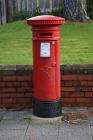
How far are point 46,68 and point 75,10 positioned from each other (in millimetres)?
7746

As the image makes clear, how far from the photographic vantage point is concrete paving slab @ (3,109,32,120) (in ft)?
24.5

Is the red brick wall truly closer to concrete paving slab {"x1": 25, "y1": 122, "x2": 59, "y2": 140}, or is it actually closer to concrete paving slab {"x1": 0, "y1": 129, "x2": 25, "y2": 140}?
concrete paving slab {"x1": 25, "y1": 122, "x2": 59, "y2": 140}

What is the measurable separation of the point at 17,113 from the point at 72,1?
291 inches

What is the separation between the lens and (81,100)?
7.87 metres

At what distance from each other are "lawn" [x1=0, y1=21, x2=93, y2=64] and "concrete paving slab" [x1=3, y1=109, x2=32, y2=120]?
1.35 metres

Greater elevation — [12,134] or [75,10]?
[75,10]

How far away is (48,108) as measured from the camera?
722 centimetres

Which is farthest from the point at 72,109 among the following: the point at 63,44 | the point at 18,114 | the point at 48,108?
the point at 63,44

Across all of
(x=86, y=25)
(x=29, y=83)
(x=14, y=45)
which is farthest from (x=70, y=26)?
(x=29, y=83)

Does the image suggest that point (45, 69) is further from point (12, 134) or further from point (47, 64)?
point (12, 134)

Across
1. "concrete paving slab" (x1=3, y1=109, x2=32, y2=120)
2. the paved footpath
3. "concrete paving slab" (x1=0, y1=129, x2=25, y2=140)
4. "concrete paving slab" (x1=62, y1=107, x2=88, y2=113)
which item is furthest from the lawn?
"concrete paving slab" (x1=0, y1=129, x2=25, y2=140)

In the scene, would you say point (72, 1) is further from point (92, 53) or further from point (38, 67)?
point (38, 67)

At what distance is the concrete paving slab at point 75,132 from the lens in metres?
6.47

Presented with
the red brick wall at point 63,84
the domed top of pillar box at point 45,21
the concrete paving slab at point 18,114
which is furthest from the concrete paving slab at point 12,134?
the domed top of pillar box at point 45,21
